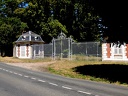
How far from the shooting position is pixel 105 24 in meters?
19.6

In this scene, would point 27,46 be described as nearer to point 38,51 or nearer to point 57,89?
point 38,51

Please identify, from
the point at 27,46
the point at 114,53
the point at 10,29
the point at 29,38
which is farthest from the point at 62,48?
the point at 10,29

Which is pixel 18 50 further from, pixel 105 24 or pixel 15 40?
pixel 105 24

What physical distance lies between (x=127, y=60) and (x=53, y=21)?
2700cm

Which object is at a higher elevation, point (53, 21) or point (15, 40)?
point (53, 21)

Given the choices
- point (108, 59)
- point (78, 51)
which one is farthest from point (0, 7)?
point (108, 59)

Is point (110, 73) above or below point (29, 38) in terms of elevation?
below

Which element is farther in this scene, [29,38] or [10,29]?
[10,29]

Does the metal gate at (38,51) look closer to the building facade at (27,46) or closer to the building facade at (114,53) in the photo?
the building facade at (27,46)

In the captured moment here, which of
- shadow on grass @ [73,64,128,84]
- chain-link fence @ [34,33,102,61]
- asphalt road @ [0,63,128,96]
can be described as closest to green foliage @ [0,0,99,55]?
chain-link fence @ [34,33,102,61]

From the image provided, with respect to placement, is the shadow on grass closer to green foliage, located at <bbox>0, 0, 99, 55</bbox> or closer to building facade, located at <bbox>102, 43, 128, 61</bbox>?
building facade, located at <bbox>102, 43, 128, 61</bbox>

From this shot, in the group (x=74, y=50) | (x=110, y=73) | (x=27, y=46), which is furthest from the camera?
(x=27, y=46)

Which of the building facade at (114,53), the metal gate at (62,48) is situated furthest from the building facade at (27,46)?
the building facade at (114,53)

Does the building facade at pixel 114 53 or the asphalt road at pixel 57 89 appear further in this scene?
the building facade at pixel 114 53
